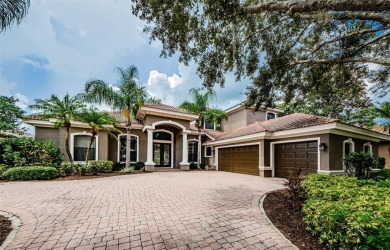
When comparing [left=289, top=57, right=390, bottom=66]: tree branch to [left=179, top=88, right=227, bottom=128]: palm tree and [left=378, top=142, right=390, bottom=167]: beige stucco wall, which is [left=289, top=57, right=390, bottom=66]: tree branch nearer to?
[left=179, top=88, right=227, bottom=128]: palm tree

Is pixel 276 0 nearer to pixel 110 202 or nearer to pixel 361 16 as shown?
pixel 361 16

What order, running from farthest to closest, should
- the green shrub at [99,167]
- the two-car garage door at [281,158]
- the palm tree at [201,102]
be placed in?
1. the palm tree at [201,102]
2. the green shrub at [99,167]
3. the two-car garage door at [281,158]

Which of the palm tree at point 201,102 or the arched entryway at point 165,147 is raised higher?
the palm tree at point 201,102

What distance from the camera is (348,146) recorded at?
34.8 feet

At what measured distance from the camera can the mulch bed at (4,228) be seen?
3460 millimetres

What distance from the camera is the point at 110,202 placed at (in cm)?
561

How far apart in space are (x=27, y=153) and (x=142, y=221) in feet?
37.3

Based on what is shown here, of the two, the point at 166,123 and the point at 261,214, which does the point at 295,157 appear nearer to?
the point at 261,214

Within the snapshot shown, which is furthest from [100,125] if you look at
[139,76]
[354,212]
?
[354,212]

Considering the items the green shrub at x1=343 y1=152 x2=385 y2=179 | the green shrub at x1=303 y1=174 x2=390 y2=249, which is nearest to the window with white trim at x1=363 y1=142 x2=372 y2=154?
the green shrub at x1=343 y1=152 x2=385 y2=179

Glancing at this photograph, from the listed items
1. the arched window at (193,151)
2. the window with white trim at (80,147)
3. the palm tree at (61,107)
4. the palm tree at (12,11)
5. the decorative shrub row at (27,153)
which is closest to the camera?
the palm tree at (12,11)

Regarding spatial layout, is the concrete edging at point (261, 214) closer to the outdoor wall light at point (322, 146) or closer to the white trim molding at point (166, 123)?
the outdoor wall light at point (322, 146)

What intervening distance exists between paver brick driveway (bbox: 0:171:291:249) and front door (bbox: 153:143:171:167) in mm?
10719

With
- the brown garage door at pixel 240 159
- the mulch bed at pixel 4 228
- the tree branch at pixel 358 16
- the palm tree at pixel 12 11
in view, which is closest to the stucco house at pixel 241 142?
the brown garage door at pixel 240 159
